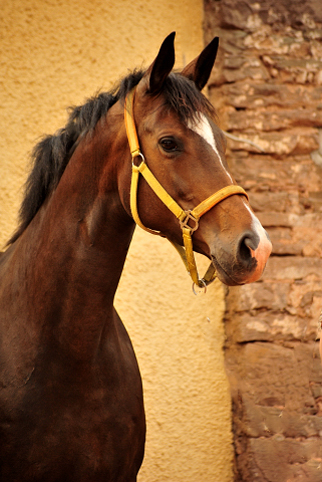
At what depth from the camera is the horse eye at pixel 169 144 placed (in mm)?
1358

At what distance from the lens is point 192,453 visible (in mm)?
2713

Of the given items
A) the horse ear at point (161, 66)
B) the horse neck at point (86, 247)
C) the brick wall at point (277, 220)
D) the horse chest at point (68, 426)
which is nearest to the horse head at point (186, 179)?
the horse ear at point (161, 66)

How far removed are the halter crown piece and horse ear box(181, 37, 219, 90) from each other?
273 millimetres

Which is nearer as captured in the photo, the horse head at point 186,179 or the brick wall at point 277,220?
the horse head at point 186,179

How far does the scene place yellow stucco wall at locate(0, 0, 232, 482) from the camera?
2.73m

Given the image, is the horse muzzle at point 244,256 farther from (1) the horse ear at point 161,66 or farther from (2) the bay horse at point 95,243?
(1) the horse ear at point 161,66

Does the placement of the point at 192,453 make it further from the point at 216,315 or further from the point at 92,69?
the point at 92,69

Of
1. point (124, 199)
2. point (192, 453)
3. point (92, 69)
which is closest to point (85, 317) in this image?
point (124, 199)

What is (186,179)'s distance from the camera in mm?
1336

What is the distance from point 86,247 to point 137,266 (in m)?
1.37

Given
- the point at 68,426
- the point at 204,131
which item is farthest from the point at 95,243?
the point at 68,426

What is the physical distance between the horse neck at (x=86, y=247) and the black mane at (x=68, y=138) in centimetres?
7

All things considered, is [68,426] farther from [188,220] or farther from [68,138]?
[68,138]

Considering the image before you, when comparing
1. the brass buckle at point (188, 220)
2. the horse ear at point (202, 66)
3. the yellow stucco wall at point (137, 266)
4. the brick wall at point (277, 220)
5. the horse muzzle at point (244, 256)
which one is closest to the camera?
the horse muzzle at point (244, 256)
